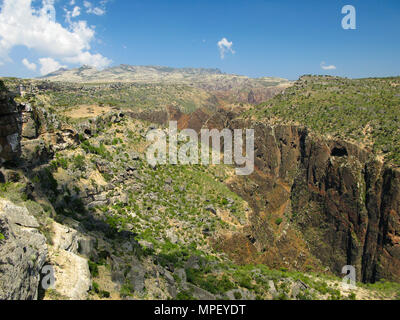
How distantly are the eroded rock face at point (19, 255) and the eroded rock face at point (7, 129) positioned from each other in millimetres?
4963

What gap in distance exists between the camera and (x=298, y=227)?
4288 centimetres

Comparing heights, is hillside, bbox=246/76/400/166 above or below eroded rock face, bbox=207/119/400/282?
above

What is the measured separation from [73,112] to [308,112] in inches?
1631

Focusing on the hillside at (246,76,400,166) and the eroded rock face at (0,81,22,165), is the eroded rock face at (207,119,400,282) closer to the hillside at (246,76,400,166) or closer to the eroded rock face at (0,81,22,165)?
the hillside at (246,76,400,166)

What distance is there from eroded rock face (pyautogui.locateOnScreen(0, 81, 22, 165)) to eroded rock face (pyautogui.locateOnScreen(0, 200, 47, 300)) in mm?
4963

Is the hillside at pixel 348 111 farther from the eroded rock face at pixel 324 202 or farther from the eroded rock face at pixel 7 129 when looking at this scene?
the eroded rock face at pixel 7 129

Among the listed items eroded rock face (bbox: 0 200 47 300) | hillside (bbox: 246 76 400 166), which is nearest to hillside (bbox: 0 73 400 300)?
eroded rock face (bbox: 0 200 47 300)

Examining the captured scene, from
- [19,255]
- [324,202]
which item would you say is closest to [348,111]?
[324,202]

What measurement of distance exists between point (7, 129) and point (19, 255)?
9.15 meters

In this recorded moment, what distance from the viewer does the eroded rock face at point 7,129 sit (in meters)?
14.8

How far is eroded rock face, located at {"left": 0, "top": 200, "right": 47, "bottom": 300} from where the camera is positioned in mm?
8312

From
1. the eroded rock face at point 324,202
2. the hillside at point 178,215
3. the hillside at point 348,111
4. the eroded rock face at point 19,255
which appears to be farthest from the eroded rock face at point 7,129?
the hillside at point 348,111

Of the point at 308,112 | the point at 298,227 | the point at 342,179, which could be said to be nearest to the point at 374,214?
the point at 342,179

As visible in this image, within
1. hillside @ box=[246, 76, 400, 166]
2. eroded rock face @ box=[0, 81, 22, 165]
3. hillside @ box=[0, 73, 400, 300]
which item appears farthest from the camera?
hillside @ box=[246, 76, 400, 166]
